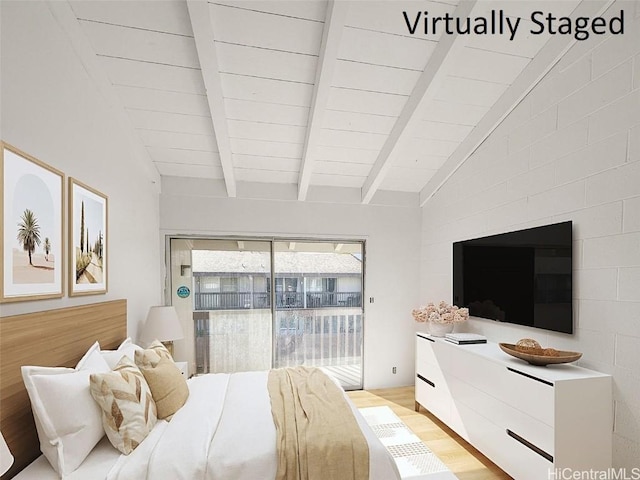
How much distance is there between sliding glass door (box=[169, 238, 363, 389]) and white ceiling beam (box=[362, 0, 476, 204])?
1.36 metres

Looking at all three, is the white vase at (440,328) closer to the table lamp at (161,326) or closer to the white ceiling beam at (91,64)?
the table lamp at (161,326)

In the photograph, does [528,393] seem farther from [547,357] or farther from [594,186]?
[594,186]

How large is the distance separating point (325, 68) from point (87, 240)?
1856 mm

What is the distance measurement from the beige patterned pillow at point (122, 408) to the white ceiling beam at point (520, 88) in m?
3.19

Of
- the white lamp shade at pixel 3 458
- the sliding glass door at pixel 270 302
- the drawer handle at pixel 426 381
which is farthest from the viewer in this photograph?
the sliding glass door at pixel 270 302

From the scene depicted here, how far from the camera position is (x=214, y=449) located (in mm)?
1658

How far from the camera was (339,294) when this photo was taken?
14.1 ft

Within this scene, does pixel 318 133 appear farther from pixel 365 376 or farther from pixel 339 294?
pixel 365 376

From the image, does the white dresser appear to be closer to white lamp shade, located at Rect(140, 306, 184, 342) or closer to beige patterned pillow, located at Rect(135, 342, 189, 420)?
beige patterned pillow, located at Rect(135, 342, 189, 420)

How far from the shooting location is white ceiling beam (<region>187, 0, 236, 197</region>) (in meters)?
1.98

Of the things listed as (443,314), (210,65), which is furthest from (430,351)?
(210,65)

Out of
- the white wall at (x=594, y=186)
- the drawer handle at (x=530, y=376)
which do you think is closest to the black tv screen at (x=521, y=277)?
the white wall at (x=594, y=186)

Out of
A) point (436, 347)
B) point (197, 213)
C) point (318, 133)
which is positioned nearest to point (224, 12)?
point (318, 133)

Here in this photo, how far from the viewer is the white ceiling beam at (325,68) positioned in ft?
6.57
